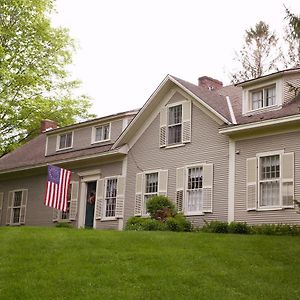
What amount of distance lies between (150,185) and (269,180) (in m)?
5.51

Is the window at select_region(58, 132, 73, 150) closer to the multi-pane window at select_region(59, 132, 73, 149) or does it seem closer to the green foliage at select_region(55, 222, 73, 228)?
the multi-pane window at select_region(59, 132, 73, 149)

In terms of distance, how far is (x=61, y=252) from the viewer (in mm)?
12734

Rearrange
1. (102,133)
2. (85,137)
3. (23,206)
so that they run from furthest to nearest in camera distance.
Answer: (23,206) → (85,137) → (102,133)

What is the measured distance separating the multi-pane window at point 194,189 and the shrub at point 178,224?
0.75 meters

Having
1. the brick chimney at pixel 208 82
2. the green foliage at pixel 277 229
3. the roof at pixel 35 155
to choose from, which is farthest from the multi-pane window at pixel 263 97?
the roof at pixel 35 155

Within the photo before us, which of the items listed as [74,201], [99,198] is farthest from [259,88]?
[74,201]

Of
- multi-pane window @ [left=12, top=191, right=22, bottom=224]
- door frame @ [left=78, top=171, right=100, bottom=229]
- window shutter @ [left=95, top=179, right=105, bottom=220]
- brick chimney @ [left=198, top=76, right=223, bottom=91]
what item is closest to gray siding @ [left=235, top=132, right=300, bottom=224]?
brick chimney @ [left=198, top=76, right=223, bottom=91]

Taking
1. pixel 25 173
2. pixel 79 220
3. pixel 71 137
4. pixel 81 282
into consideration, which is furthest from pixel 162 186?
pixel 81 282

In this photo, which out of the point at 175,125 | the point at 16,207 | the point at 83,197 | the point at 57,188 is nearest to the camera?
the point at 175,125

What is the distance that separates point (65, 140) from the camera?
27781 millimetres

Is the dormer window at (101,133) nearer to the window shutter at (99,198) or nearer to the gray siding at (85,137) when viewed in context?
the gray siding at (85,137)

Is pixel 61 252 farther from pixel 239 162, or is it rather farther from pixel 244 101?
pixel 244 101

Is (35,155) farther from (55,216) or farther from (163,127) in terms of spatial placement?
(163,127)

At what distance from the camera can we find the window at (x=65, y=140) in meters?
27.4
